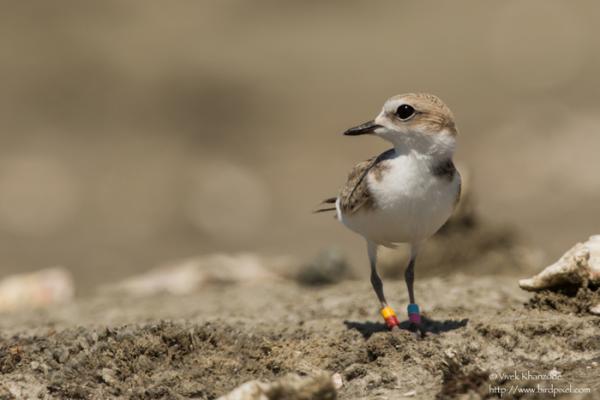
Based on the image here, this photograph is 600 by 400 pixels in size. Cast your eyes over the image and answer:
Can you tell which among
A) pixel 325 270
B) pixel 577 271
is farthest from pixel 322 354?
pixel 325 270

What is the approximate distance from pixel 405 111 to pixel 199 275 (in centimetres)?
498

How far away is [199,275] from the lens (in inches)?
400

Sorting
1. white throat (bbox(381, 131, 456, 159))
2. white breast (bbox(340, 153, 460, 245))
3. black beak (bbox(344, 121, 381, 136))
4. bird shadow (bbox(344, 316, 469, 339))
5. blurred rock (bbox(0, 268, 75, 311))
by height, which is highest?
black beak (bbox(344, 121, 381, 136))

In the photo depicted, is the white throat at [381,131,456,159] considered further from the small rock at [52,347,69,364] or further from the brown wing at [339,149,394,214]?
the small rock at [52,347,69,364]

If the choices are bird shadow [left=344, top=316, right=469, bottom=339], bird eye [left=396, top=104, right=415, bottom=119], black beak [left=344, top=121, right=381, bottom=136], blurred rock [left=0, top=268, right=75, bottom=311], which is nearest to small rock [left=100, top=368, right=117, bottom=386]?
bird shadow [left=344, top=316, right=469, bottom=339]

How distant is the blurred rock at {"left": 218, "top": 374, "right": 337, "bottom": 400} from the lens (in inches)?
175

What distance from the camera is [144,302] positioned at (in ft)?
28.7

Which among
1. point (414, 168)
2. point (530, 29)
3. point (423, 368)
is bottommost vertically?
point (423, 368)

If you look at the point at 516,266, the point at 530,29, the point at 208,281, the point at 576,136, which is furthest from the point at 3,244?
the point at 530,29

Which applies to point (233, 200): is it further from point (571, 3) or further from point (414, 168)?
point (414, 168)

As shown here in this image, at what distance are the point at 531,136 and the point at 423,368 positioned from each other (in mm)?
15515

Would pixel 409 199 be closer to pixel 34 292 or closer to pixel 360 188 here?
pixel 360 188

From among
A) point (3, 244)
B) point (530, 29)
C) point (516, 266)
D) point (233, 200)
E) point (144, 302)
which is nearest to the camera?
point (144, 302)

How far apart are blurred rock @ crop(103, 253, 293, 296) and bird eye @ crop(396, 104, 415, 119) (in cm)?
463
